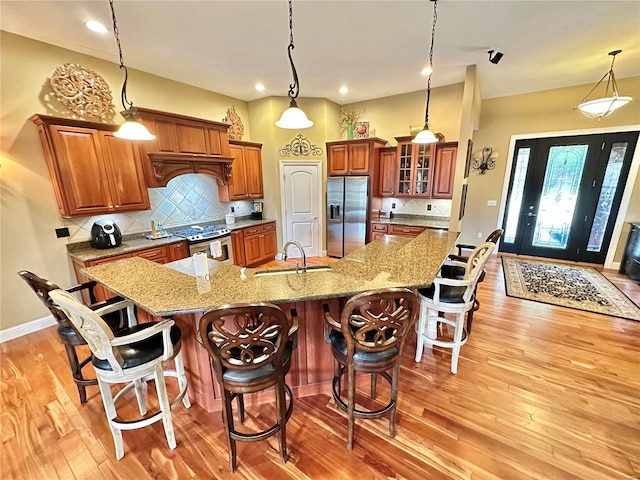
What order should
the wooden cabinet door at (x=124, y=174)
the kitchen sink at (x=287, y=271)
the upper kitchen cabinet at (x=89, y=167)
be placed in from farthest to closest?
the wooden cabinet door at (x=124, y=174)
the upper kitchen cabinet at (x=89, y=167)
the kitchen sink at (x=287, y=271)

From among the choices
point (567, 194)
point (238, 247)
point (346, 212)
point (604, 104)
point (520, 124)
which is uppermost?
point (520, 124)

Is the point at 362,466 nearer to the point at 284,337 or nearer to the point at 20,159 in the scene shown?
the point at 284,337

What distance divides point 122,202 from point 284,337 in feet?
10.8

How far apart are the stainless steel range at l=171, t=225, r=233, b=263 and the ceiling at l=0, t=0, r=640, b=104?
92.4 inches

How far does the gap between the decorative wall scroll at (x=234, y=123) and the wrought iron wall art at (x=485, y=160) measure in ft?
16.2

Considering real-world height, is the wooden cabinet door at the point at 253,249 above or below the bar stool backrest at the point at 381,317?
below

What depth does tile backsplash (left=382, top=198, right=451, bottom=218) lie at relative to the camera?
5066mm

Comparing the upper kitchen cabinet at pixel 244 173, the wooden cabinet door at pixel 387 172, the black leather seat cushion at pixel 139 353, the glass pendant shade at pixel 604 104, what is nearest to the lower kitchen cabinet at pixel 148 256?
the upper kitchen cabinet at pixel 244 173

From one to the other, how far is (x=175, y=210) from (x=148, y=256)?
1096 millimetres

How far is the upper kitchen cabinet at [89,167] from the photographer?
2.88 m

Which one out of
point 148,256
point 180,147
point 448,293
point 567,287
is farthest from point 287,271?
point 567,287

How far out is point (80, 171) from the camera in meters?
3.05

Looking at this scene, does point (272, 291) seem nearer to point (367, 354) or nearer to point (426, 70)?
point (367, 354)

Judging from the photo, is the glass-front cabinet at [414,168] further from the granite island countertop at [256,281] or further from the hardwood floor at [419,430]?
the hardwood floor at [419,430]
